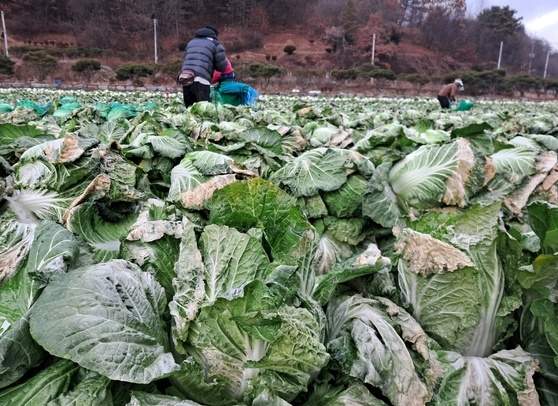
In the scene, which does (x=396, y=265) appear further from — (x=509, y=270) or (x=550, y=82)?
(x=550, y=82)

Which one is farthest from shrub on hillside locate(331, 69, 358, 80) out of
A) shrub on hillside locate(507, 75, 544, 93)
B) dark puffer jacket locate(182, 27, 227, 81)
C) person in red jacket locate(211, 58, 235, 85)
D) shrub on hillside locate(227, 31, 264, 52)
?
dark puffer jacket locate(182, 27, 227, 81)

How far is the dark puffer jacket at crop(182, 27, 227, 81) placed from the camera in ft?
28.6

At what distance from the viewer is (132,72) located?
3578 cm

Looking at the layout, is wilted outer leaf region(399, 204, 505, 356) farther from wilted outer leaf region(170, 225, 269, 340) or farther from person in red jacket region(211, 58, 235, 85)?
person in red jacket region(211, 58, 235, 85)

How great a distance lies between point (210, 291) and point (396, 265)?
2.92ft

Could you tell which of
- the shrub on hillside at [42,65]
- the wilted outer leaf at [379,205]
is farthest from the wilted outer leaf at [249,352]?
the shrub on hillside at [42,65]

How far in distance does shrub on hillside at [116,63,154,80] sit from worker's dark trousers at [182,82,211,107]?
29.2m

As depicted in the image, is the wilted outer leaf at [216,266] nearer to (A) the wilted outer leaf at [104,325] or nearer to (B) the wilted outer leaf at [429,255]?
(A) the wilted outer leaf at [104,325]

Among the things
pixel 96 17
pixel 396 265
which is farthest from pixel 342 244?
pixel 96 17

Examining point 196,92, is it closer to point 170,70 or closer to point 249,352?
point 249,352

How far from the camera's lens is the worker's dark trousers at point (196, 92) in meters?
8.70

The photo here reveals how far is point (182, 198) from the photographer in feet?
7.24

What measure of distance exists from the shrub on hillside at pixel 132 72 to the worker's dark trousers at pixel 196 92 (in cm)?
2916

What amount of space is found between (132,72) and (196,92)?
1177 inches
